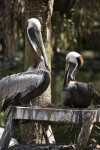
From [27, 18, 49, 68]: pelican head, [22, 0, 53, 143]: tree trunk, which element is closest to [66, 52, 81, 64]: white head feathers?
[27, 18, 49, 68]: pelican head

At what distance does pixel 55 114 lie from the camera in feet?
18.9

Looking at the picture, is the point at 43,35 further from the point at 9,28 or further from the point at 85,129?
the point at 9,28

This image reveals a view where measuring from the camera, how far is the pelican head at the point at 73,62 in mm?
6863

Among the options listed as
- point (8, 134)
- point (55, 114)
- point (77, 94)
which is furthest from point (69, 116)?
point (8, 134)

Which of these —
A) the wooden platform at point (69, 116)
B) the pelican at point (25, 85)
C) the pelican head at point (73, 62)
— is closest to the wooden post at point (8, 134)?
the wooden platform at point (69, 116)

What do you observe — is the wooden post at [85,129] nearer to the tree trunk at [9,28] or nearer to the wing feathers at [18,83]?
the wing feathers at [18,83]

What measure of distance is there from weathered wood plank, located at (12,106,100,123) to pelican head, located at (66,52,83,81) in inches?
45.5

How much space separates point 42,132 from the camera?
24.2 ft

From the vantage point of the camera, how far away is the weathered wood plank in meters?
5.70

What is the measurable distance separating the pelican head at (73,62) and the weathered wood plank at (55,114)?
1.16 m

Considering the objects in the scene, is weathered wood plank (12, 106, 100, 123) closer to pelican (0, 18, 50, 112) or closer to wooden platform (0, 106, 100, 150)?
wooden platform (0, 106, 100, 150)

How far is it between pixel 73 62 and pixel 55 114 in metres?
1.39

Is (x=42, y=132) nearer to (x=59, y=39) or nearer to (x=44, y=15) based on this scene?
(x=44, y=15)

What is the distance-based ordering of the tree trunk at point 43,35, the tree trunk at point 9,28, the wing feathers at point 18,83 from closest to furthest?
the wing feathers at point 18,83
the tree trunk at point 43,35
the tree trunk at point 9,28
